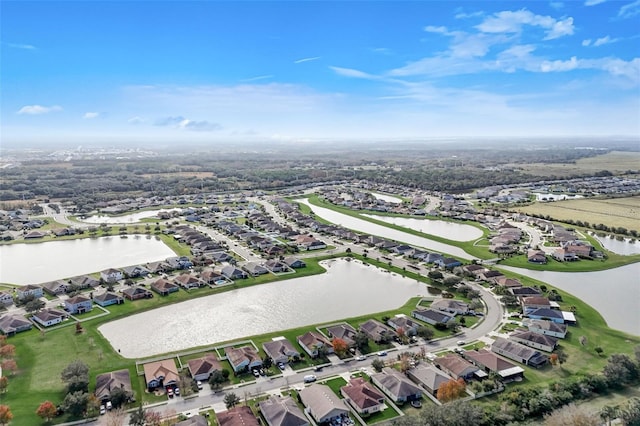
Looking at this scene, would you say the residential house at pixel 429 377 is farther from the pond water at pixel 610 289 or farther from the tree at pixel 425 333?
the pond water at pixel 610 289

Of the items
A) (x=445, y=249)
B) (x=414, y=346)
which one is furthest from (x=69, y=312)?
(x=445, y=249)

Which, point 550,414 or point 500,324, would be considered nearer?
point 550,414

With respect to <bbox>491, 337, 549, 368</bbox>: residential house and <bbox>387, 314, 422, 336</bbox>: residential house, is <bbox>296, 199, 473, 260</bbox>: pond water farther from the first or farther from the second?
<bbox>491, 337, 549, 368</bbox>: residential house

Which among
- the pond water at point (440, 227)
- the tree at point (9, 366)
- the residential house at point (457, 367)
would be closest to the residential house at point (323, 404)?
the residential house at point (457, 367)

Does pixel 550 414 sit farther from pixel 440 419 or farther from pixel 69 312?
pixel 69 312

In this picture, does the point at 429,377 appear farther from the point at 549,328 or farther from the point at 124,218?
the point at 124,218

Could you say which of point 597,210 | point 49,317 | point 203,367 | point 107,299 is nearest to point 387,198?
point 597,210
